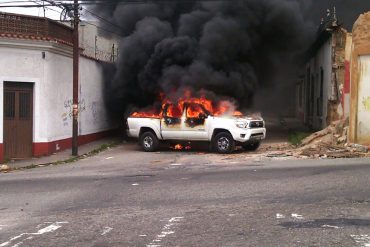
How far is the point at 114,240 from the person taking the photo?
19.5 ft

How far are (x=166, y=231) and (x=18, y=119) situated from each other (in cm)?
1144

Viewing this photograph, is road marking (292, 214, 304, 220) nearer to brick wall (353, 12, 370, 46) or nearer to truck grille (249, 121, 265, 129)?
truck grille (249, 121, 265, 129)

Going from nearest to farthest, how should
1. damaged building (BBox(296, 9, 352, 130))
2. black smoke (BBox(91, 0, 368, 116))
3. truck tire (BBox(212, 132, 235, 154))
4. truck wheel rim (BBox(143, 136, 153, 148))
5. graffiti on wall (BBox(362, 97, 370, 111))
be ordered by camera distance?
graffiti on wall (BBox(362, 97, 370, 111))
truck tire (BBox(212, 132, 235, 154))
truck wheel rim (BBox(143, 136, 153, 148))
damaged building (BBox(296, 9, 352, 130))
black smoke (BBox(91, 0, 368, 116))

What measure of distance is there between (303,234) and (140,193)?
4.01 m

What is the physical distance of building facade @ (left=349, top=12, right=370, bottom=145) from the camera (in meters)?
15.3

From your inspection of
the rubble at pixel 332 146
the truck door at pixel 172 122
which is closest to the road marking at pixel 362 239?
the rubble at pixel 332 146

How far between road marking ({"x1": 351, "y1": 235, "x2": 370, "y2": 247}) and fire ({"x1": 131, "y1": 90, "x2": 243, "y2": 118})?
11.4 metres

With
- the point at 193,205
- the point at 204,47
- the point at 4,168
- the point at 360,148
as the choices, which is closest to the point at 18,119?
the point at 4,168

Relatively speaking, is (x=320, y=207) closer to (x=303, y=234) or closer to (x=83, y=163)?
(x=303, y=234)

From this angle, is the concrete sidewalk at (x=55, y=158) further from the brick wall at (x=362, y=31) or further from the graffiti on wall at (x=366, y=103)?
the brick wall at (x=362, y=31)

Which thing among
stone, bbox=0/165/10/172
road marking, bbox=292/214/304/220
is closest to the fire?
stone, bbox=0/165/10/172

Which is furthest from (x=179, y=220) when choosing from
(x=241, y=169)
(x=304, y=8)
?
(x=304, y=8)

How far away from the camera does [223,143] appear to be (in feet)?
54.5

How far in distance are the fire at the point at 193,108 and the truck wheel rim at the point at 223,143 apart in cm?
100
